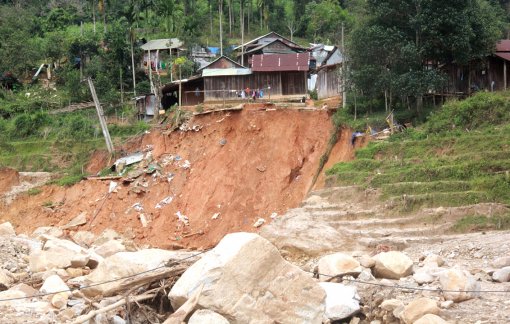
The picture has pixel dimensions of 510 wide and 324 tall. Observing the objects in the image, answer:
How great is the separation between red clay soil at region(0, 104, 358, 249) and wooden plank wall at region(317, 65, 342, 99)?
4.54 metres

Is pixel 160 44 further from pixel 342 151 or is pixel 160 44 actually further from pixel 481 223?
pixel 481 223

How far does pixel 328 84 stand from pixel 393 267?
67.9 feet

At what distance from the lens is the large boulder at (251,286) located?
1019 cm

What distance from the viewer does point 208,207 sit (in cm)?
2589

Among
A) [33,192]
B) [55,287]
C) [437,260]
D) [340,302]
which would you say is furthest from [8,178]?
[437,260]

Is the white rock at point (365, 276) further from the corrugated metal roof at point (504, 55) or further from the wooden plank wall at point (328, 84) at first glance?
the wooden plank wall at point (328, 84)

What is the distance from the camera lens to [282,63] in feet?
104

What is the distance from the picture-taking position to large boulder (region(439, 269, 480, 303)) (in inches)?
430

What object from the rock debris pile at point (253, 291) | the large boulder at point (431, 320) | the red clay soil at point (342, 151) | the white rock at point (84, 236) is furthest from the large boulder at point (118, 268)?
the white rock at point (84, 236)

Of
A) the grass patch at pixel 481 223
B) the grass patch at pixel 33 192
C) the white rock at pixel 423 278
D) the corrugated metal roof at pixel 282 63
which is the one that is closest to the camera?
the white rock at pixel 423 278

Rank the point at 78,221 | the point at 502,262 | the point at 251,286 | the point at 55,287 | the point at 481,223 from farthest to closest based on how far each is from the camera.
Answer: the point at 78,221 < the point at 481,223 < the point at 502,262 < the point at 55,287 < the point at 251,286

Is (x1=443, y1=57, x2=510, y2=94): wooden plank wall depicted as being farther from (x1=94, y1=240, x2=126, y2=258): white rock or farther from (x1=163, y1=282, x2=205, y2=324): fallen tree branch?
(x1=163, y1=282, x2=205, y2=324): fallen tree branch

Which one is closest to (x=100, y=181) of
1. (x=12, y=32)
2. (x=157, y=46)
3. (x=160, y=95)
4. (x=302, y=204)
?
(x=160, y=95)

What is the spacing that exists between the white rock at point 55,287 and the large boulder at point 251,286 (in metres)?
2.67
